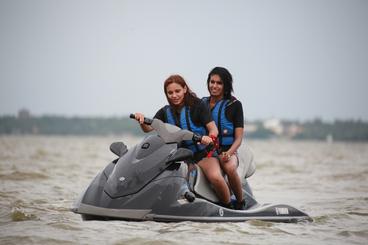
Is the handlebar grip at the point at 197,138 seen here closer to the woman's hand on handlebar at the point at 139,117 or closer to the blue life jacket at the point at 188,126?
the blue life jacket at the point at 188,126

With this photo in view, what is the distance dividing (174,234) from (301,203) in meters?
5.23

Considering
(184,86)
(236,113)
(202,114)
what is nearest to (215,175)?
(202,114)

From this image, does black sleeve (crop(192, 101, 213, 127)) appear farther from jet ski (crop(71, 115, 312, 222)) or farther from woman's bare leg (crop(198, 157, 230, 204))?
woman's bare leg (crop(198, 157, 230, 204))

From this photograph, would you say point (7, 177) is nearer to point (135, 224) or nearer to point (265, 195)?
point (265, 195)

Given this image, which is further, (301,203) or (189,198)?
(301,203)

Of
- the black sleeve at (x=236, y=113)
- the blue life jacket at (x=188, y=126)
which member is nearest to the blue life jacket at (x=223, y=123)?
the black sleeve at (x=236, y=113)

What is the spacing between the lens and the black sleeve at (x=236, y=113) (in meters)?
7.89

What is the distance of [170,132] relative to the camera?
7.26m

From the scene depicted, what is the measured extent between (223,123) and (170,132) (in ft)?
2.87

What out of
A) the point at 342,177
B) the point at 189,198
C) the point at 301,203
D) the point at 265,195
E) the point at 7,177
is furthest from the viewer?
the point at 342,177

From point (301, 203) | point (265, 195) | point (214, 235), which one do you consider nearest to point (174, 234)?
point (214, 235)

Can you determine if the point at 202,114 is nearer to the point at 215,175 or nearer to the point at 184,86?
the point at 184,86

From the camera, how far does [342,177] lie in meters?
18.0

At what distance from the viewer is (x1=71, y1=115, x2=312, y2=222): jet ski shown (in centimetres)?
676
